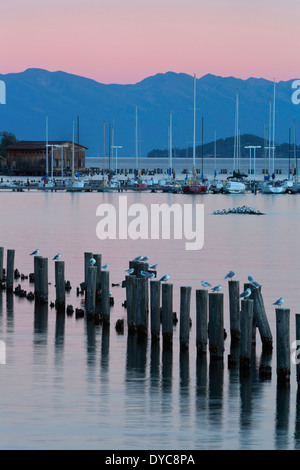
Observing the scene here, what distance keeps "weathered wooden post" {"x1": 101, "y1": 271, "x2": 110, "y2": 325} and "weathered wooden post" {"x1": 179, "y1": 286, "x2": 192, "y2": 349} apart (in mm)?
3533

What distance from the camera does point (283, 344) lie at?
68.7ft

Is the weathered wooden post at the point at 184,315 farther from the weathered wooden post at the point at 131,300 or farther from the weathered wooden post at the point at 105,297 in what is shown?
the weathered wooden post at the point at 105,297

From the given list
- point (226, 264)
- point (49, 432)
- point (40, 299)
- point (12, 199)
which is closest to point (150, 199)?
point (12, 199)

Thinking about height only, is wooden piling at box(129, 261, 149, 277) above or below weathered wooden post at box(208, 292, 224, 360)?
above

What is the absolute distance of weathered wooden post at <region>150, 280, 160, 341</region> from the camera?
2519cm

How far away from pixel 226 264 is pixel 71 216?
147ft

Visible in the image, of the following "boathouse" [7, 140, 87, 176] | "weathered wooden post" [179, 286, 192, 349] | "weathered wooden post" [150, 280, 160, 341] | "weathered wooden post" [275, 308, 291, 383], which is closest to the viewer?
"weathered wooden post" [275, 308, 291, 383]

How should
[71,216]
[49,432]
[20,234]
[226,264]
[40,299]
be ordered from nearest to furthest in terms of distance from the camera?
1. [49,432]
2. [40,299]
3. [226,264]
4. [20,234]
5. [71,216]

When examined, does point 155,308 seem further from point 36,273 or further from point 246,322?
point 36,273

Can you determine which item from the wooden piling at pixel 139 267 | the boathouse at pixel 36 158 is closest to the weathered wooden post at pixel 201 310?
the wooden piling at pixel 139 267

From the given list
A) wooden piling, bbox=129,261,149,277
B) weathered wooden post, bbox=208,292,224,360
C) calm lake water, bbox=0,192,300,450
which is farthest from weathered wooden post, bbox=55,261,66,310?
weathered wooden post, bbox=208,292,224,360

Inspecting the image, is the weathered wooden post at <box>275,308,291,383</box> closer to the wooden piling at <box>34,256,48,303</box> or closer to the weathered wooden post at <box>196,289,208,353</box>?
the weathered wooden post at <box>196,289,208,353</box>

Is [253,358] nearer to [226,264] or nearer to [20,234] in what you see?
[226,264]
